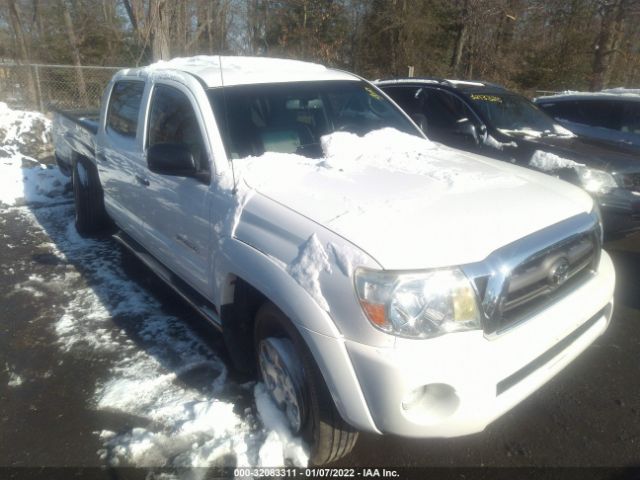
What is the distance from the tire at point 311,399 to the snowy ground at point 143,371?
0.15m

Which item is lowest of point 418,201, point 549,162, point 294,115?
point 549,162

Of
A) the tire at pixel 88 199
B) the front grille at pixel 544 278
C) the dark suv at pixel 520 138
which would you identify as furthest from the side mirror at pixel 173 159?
the tire at pixel 88 199

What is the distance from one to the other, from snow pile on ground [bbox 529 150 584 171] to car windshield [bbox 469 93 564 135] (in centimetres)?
60

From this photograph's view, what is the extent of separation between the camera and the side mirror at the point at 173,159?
2805 mm

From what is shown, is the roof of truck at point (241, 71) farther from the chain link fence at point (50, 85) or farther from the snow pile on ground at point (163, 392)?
the chain link fence at point (50, 85)

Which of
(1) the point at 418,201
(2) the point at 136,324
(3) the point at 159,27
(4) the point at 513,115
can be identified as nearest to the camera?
(1) the point at 418,201

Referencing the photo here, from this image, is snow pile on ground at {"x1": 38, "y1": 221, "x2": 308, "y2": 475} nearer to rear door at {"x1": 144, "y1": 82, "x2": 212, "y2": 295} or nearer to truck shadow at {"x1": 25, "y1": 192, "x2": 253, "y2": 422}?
truck shadow at {"x1": 25, "y1": 192, "x2": 253, "y2": 422}

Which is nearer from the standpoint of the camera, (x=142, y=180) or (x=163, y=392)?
(x=163, y=392)

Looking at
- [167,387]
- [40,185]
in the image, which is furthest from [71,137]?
[167,387]

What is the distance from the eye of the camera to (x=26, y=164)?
27.3 ft

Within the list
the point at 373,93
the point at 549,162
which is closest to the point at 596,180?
the point at 549,162

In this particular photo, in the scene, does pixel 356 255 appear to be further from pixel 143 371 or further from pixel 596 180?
pixel 596 180

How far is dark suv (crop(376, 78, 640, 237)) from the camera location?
15.7 feet

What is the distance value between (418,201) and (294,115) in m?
1.38
